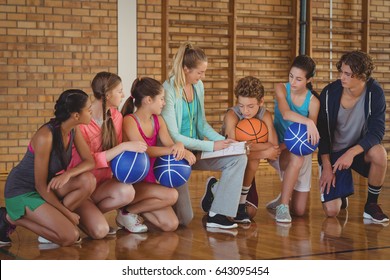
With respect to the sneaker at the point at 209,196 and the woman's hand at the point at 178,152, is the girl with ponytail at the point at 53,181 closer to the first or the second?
the woman's hand at the point at 178,152

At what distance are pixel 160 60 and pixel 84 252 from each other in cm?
523

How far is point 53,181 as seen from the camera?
399cm

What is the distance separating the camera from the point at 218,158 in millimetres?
4680

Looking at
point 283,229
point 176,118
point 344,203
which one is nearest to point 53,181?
point 176,118

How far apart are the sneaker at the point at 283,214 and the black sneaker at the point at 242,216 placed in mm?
204

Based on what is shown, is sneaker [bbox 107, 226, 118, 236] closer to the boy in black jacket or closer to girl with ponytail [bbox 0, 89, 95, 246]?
girl with ponytail [bbox 0, 89, 95, 246]

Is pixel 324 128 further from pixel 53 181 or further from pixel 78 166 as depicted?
pixel 53 181

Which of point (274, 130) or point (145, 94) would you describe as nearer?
point (145, 94)

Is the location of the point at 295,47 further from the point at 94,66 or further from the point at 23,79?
the point at 23,79

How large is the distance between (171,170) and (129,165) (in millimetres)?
307

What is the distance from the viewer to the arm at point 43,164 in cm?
393

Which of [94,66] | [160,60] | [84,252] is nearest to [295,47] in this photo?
[160,60]

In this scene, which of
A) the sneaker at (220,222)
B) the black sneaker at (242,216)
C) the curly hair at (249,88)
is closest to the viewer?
the sneaker at (220,222)

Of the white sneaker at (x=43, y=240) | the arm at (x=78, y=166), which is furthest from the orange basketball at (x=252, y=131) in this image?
the white sneaker at (x=43, y=240)
